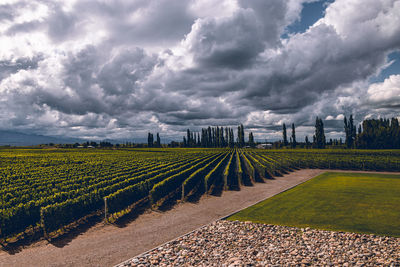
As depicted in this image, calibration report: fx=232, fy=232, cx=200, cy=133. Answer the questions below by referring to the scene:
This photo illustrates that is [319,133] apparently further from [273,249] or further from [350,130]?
[273,249]

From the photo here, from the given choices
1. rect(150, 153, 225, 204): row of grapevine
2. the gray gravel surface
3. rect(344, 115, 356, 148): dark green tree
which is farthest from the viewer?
rect(344, 115, 356, 148): dark green tree

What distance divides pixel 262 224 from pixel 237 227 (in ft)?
5.61

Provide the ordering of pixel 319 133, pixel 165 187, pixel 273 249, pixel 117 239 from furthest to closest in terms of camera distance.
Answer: pixel 319 133 → pixel 165 187 → pixel 117 239 → pixel 273 249

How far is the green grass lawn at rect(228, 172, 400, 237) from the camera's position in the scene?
14.7 m

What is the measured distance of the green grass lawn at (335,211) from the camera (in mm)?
Answer: 14727

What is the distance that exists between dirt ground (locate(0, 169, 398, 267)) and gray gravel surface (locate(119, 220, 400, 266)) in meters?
1.41

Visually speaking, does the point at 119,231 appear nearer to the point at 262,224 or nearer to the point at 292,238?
the point at 262,224

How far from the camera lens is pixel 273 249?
11508 millimetres

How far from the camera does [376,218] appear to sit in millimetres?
15898

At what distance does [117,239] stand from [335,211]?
51.9 ft

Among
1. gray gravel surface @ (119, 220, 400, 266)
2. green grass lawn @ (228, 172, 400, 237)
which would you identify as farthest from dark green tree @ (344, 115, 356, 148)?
gray gravel surface @ (119, 220, 400, 266)

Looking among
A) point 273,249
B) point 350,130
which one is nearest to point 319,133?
point 350,130

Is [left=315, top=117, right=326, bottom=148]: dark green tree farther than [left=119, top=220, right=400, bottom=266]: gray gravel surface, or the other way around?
[left=315, top=117, right=326, bottom=148]: dark green tree

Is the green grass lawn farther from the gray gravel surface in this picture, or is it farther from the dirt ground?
the dirt ground
